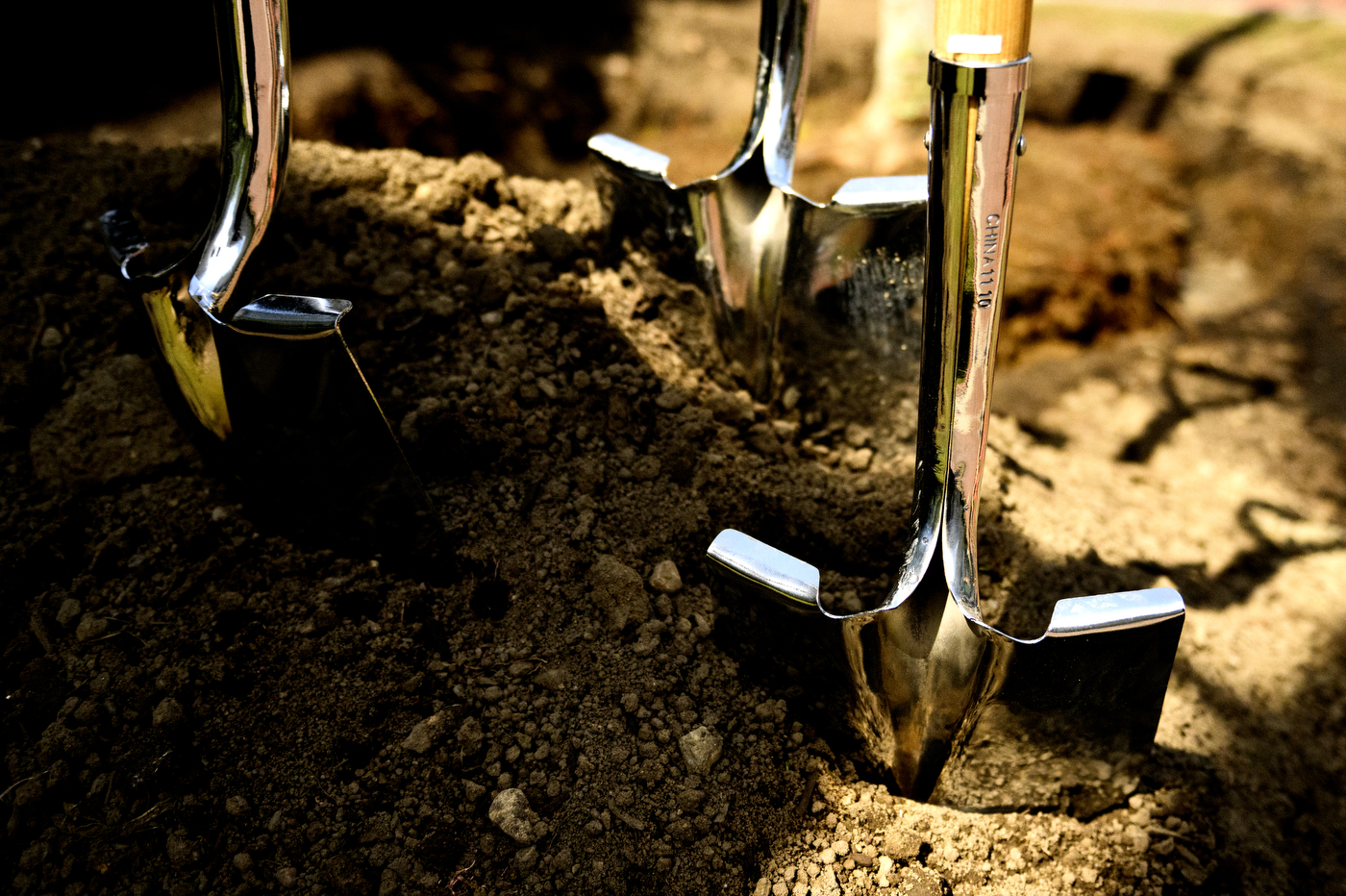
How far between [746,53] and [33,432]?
351 centimetres

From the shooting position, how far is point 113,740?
1036 millimetres

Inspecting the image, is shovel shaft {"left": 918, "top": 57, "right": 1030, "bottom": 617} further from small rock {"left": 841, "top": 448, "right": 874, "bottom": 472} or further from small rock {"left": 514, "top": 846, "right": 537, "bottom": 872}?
small rock {"left": 514, "top": 846, "right": 537, "bottom": 872}

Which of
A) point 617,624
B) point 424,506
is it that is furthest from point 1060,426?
point 424,506

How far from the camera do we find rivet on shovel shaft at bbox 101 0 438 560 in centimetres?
111

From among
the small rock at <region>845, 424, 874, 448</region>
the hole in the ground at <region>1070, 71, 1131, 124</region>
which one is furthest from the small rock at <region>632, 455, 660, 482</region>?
the hole in the ground at <region>1070, 71, 1131, 124</region>

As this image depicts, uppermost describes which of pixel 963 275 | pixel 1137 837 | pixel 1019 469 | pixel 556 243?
pixel 963 275

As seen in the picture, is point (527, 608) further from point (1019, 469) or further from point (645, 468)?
point (1019, 469)

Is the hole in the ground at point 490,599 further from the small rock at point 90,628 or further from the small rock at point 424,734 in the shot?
the small rock at point 90,628

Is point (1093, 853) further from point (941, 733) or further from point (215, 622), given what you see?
point (215, 622)

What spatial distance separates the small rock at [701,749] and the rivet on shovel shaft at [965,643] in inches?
7.1

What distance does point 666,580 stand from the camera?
1.20 meters

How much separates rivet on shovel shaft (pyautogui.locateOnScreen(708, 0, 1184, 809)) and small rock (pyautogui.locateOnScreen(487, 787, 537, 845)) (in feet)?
1.18

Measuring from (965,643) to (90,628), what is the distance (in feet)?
3.58

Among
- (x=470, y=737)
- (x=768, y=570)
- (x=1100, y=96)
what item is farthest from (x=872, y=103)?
(x=470, y=737)
